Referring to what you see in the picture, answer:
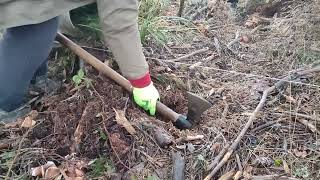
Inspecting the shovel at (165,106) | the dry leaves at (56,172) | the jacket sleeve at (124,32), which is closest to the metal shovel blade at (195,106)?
the shovel at (165,106)

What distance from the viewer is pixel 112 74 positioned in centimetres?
238

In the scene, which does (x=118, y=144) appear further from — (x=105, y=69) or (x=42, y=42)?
(x=42, y=42)

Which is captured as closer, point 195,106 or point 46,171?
point 46,171

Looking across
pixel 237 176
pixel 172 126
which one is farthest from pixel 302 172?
pixel 172 126

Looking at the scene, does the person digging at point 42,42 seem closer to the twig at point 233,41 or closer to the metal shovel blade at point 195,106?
the metal shovel blade at point 195,106

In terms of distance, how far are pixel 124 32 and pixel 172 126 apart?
559 mm

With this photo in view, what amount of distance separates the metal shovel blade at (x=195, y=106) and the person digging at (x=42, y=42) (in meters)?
0.18

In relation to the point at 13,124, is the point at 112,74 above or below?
above

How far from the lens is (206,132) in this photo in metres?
2.29

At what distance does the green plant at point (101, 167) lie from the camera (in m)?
2.00

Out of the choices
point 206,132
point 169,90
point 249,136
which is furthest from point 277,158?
point 169,90

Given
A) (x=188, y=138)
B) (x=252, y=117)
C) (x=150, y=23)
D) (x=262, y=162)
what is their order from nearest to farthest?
(x=262, y=162)
(x=188, y=138)
(x=252, y=117)
(x=150, y=23)

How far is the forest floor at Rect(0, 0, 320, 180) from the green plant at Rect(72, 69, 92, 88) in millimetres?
10

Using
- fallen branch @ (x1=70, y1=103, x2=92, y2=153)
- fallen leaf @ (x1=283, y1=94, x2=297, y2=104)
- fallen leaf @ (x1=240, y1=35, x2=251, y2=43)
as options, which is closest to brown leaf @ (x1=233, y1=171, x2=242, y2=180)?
fallen leaf @ (x1=283, y1=94, x2=297, y2=104)
